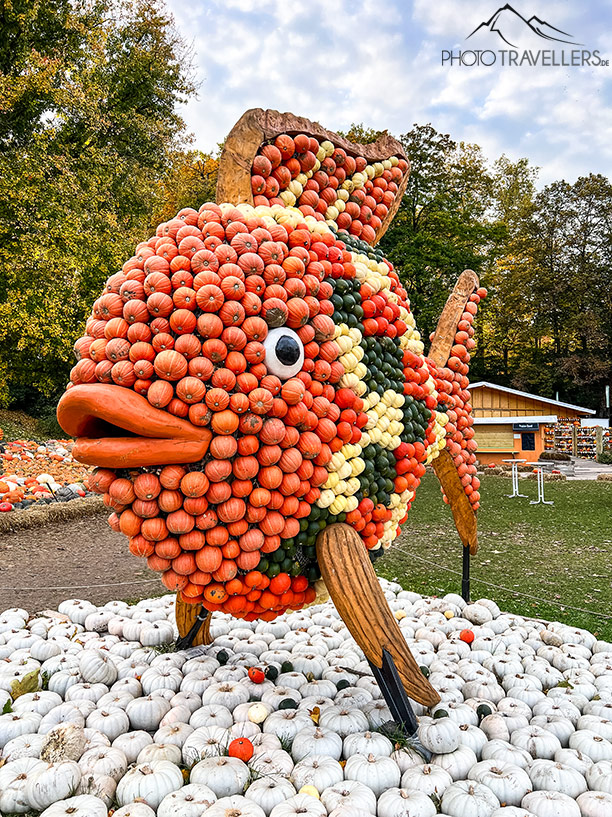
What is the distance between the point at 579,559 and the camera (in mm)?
7113

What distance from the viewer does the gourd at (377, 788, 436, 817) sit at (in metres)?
2.22

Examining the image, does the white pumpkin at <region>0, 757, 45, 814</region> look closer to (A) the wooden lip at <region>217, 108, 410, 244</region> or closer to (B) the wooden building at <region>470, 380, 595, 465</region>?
(A) the wooden lip at <region>217, 108, 410, 244</region>

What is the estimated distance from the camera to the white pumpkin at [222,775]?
2365mm

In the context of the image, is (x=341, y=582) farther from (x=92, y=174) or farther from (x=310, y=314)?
(x=92, y=174)

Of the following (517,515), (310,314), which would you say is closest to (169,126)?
(517,515)

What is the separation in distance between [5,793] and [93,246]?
12294mm

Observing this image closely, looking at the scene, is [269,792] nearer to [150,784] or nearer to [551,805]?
[150,784]

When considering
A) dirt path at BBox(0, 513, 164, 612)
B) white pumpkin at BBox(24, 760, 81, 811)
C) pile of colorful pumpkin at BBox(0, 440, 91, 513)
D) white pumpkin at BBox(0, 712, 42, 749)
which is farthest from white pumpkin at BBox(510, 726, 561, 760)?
pile of colorful pumpkin at BBox(0, 440, 91, 513)

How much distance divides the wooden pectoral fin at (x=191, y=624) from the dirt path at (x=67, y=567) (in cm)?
178

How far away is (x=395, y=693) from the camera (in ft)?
8.78

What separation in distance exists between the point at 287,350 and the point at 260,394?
222 millimetres

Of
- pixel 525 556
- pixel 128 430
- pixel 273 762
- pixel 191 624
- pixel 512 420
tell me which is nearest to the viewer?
pixel 128 430

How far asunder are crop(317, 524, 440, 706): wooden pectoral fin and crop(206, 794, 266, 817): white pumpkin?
29.9 inches

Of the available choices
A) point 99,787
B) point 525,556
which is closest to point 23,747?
point 99,787
